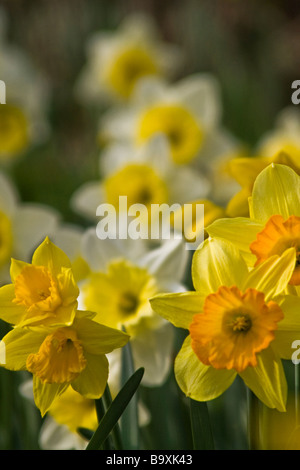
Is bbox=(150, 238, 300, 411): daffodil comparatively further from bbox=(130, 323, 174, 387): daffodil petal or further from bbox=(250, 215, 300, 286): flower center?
bbox=(130, 323, 174, 387): daffodil petal

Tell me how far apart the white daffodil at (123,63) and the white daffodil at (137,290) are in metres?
1.57

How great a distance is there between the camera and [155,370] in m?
0.93

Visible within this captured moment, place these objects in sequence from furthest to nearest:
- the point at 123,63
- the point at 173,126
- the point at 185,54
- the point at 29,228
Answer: the point at 185,54
the point at 123,63
the point at 173,126
the point at 29,228

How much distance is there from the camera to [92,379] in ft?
2.20

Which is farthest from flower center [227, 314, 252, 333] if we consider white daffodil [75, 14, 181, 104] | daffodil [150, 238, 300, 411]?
white daffodil [75, 14, 181, 104]

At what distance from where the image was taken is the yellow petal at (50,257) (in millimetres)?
665

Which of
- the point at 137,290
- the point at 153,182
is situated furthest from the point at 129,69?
the point at 137,290

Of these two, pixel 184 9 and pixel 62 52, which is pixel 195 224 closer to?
pixel 62 52

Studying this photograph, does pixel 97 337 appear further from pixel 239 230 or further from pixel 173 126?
pixel 173 126

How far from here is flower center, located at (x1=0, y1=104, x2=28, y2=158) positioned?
2.05 m

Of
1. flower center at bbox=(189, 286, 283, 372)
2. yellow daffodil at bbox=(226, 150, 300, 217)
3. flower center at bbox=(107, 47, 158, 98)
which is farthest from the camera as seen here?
flower center at bbox=(107, 47, 158, 98)

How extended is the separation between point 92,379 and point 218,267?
0.17 metres

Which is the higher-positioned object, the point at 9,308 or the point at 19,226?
the point at 19,226

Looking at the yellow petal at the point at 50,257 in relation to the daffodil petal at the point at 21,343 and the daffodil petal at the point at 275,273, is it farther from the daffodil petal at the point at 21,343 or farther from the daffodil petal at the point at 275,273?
the daffodil petal at the point at 275,273
